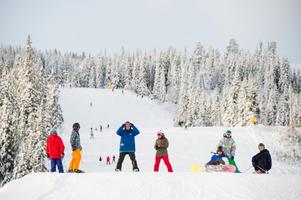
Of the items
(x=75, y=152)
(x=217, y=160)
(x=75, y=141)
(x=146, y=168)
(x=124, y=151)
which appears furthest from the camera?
(x=146, y=168)

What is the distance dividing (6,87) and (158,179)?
1286 inches

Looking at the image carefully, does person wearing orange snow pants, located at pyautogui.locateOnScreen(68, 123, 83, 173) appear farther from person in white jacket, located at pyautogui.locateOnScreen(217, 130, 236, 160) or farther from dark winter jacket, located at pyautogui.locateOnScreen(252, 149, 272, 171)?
dark winter jacket, located at pyautogui.locateOnScreen(252, 149, 272, 171)

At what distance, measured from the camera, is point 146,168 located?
3556 centimetres

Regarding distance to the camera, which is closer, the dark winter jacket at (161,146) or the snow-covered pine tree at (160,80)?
the dark winter jacket at (161,146)

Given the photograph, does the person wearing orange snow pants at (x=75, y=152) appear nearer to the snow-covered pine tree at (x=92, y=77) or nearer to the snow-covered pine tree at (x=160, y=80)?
the snow-covered pine tree at (x=160, y=80)

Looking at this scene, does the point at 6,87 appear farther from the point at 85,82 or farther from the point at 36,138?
the point at 85,82

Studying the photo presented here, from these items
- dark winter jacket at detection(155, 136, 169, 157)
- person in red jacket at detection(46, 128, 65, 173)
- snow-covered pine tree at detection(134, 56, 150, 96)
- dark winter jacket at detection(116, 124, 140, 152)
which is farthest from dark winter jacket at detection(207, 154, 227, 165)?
snow-covered pine tree at detection(134, 56, 150, 96)

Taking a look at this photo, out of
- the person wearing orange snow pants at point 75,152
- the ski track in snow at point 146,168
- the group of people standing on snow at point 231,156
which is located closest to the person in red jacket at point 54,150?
the person wearing orange snow pants at point 75,152

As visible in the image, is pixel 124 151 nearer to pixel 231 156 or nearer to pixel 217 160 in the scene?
pixel 217 160

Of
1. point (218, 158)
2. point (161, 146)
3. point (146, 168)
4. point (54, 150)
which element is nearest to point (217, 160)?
point (218, 158)

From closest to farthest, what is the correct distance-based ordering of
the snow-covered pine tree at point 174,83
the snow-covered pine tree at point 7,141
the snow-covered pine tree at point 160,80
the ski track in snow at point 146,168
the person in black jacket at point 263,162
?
the ski track in snow at point 146,168
the person in black jacket at point 263,162
the snow-covered pine tree at point 7,141
the snow-covered pine tree at point 160,80
the snow-covered pine tree at point 174,83

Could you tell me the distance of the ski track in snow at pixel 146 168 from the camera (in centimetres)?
1057

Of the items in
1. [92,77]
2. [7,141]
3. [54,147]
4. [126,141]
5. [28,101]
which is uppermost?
[92,77]

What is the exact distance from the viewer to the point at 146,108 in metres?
96.7
